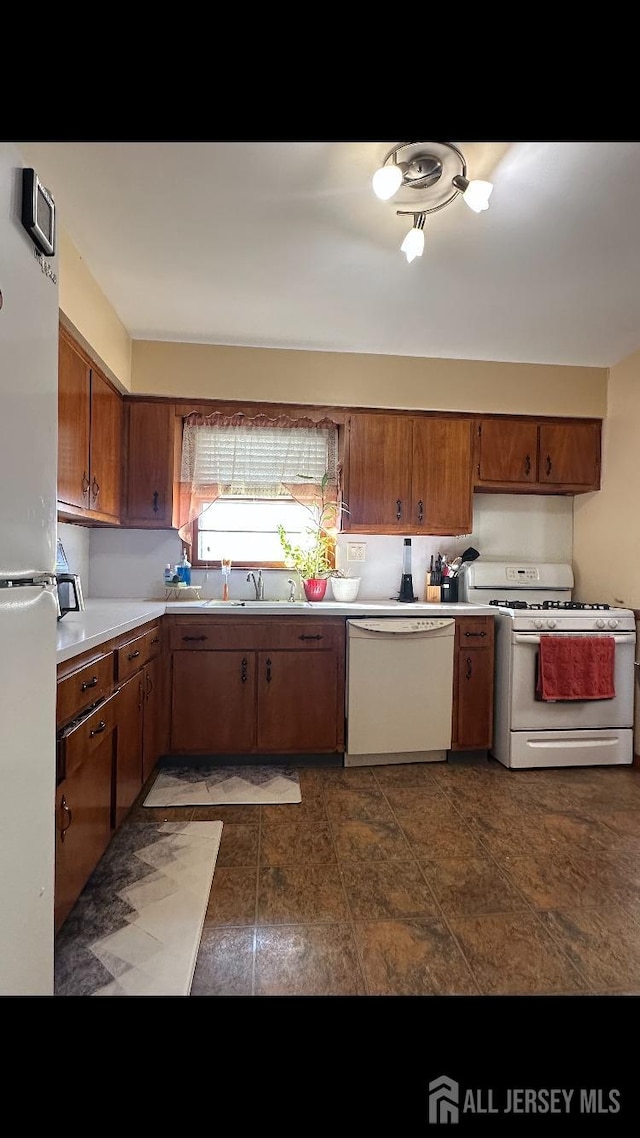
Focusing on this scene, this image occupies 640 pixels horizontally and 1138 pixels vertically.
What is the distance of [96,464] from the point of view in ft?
8.40

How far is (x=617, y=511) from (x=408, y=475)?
1370 mm

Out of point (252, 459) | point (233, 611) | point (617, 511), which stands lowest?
point (233, 611)

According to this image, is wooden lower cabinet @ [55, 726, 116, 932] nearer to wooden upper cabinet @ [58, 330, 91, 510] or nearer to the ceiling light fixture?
wooden upper cabinet @ [58, 330, 91, 510]

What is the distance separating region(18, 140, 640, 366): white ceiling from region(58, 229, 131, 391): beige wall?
0.20ft

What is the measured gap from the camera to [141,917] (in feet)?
5.20

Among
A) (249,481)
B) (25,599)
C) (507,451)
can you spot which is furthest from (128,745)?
(507,451)

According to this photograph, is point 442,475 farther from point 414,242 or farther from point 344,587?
point 414,242

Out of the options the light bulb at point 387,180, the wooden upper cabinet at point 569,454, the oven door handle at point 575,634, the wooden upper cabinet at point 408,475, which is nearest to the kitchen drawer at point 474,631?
the oven door handle at point 575,634

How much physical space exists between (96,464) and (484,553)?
2.57 m

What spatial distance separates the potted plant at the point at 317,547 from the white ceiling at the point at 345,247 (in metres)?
0.99

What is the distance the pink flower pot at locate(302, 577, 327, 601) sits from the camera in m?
3.15

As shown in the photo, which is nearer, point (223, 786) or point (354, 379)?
point (223, 786)
